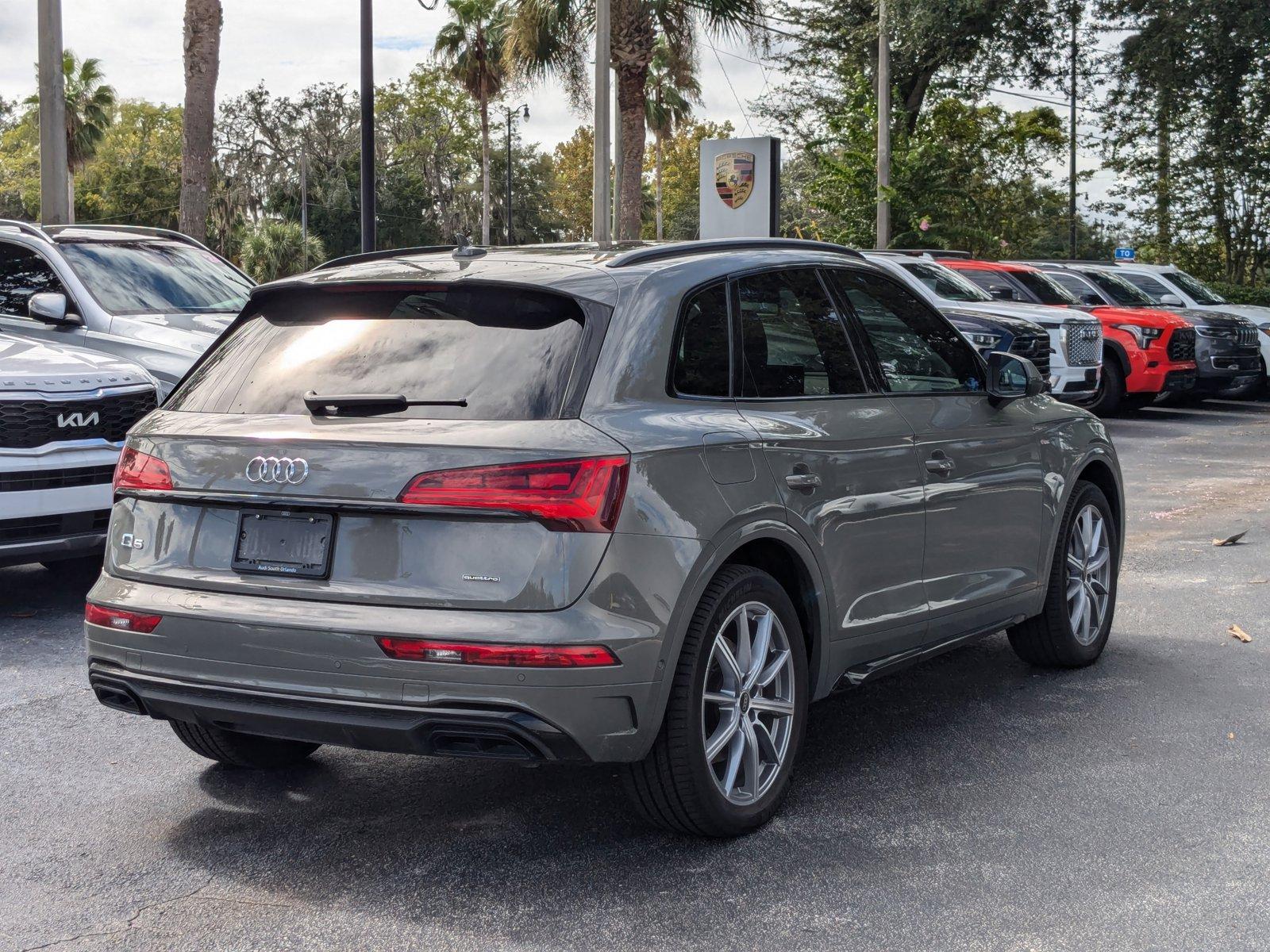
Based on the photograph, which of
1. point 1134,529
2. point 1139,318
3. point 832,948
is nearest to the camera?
point 832,948

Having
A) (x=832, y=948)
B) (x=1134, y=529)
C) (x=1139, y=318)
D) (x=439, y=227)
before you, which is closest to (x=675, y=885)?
(x=832, y=948)

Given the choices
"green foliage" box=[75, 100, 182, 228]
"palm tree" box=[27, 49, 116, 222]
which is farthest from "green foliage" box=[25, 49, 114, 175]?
"green foliage" box=[75, 100, 182, 228]

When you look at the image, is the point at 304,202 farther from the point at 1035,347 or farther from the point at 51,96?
the point at 1035,347

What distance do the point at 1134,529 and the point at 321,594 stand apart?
7.85 metres

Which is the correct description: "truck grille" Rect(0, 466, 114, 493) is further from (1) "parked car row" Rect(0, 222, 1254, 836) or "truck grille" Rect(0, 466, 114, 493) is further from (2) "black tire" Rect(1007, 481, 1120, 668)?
(2) "black tire" Rect(1007, 481, 1120, 668)

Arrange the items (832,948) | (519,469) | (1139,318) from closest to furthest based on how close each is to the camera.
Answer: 1. (832,948)
2. (519,469)
3. (1139,318)

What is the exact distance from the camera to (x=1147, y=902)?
12.5ft

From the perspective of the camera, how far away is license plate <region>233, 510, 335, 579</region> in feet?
12.9

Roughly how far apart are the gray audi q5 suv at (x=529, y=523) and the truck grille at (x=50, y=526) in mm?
2790

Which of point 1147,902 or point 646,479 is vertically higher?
point 646,479

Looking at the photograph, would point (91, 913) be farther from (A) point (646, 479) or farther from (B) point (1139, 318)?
(B) point (1139, 318)

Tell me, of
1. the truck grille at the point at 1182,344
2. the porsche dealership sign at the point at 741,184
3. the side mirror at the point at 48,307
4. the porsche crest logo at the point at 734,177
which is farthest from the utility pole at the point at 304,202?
the side mirror at the point at 48,307

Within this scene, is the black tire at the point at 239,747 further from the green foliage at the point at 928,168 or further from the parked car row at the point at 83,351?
the green foliage at the point at 928,168

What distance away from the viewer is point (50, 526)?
723 centimetres
